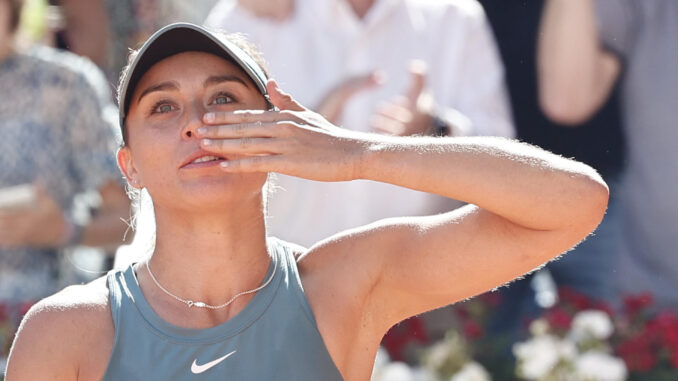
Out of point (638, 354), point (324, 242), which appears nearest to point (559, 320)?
point (638, 354)

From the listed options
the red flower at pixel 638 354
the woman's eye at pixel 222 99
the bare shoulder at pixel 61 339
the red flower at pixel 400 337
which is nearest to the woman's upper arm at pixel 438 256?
the woman's eye at pixel 222 99

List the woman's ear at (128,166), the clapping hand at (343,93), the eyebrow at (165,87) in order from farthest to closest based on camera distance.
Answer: the clapping hand at (343,93)
the woman's ear at (128,166)
the eyebrow at (165,87)

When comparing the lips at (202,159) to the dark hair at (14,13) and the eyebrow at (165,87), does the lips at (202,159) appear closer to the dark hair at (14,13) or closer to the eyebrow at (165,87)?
the eyebrow at (165,87)

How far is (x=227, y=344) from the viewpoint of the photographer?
2242mm

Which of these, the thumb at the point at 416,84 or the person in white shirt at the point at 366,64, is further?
the person in white shirt at the point at 366,64

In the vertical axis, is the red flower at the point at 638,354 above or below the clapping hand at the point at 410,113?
below

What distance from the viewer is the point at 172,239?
2.37 metres

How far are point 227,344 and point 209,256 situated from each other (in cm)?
21

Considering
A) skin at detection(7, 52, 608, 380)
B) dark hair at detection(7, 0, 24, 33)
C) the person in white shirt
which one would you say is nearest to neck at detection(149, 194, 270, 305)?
skin at detection(7, 52, 608, 380)

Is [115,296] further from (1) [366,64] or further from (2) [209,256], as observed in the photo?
(1) [366,64]

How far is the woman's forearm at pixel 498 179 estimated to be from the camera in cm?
218

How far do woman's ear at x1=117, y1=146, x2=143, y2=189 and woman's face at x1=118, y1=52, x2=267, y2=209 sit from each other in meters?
0.02

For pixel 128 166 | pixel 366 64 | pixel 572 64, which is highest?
pixel 128 166

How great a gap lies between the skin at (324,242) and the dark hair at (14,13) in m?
1.96
